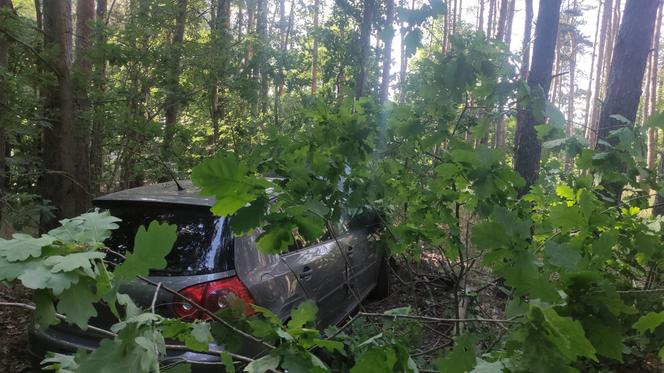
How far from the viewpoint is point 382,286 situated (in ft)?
19.8

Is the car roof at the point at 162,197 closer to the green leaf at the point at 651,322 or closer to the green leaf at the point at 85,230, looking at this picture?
the green leaf at the point at 85,230

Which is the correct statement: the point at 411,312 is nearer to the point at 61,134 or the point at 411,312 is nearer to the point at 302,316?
the point at 302,316

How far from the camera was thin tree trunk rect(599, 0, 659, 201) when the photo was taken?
19.1ft

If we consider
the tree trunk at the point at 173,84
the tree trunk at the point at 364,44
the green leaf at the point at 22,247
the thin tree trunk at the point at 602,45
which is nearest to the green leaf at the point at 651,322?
the green leaf at the point at 22,247

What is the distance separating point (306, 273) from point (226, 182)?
2424mm

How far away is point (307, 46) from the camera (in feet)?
44.7

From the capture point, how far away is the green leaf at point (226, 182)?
1.54m

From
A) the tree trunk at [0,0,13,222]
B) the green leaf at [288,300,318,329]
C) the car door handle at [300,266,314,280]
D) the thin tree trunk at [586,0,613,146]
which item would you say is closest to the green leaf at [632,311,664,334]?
the green leaf at [288,300,318,329]

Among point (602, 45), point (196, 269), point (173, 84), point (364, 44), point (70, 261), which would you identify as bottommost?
point (196, 269)

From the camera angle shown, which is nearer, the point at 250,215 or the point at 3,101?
the point at 250,215

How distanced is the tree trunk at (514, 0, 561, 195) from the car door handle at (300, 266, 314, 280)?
377 cm

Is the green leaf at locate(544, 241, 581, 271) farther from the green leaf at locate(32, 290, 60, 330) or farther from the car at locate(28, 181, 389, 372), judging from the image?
the car at locate(28, 181, 389, 372)

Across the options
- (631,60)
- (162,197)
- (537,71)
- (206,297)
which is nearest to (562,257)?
(206,297)

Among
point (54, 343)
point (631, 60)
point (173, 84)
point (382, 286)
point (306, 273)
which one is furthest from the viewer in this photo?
point (173, 84)
